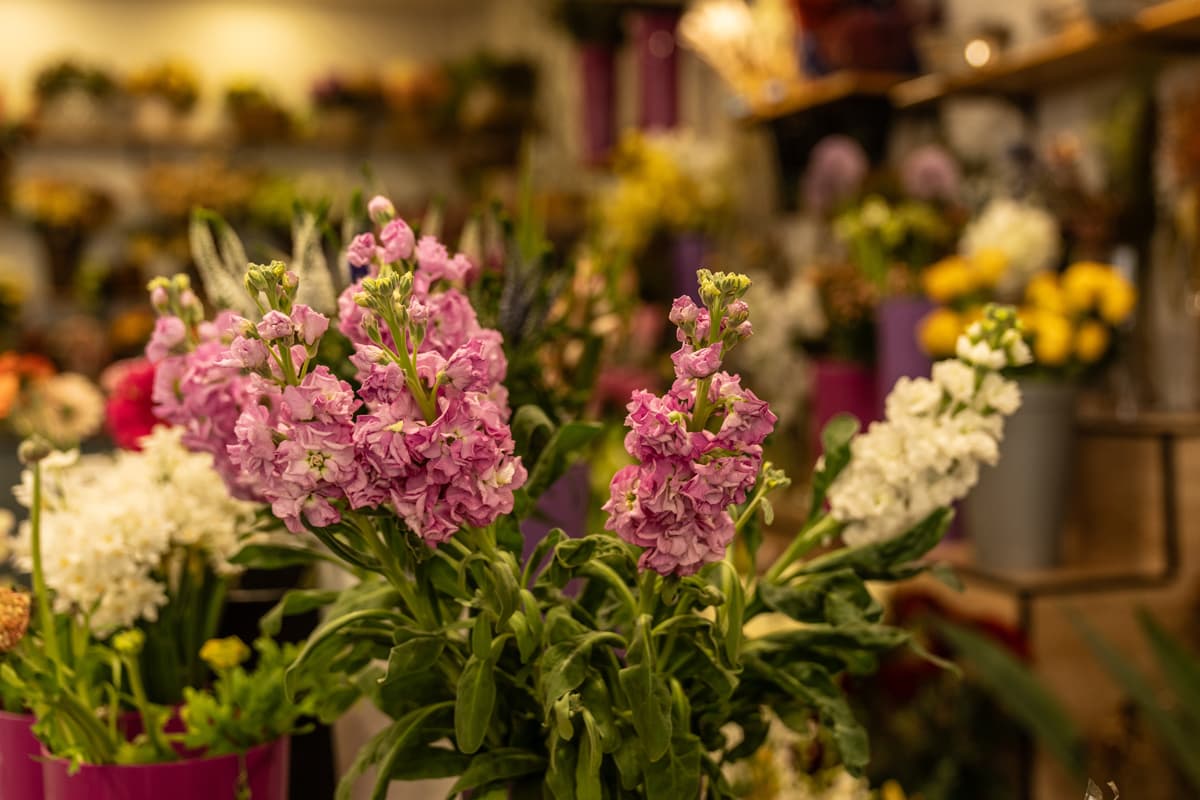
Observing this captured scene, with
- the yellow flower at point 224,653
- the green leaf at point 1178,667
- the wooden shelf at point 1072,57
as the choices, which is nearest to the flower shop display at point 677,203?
the wooden shelf at point 1072,57

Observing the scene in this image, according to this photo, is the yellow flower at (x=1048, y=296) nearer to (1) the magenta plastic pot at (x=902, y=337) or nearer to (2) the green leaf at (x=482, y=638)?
(1) the magenta plastic pot at (x=902, y=337)

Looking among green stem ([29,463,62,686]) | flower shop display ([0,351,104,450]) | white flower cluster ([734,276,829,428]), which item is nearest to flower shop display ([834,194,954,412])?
white flower cluster ([734,276,829,428])

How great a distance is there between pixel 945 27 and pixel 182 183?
124 inches

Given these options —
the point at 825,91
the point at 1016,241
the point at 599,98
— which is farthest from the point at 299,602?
the point at 599,98

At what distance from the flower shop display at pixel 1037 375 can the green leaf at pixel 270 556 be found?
1.27 m

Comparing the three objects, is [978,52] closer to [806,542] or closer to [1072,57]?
[1072,57]

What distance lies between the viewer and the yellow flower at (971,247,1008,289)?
1854 millimetres

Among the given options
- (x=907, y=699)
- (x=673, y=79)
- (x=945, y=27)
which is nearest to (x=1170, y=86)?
(x=945, y=27)

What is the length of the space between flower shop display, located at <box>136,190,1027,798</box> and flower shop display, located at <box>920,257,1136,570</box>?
1147mm

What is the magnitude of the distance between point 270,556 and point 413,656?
0.56ft

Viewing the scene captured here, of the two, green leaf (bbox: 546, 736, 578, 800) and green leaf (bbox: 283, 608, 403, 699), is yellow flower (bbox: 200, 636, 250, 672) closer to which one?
green leaf (bbox: 283, 608, 403, 699)

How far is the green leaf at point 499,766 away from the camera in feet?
2.02

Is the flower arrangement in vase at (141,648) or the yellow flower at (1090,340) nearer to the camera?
the flower arrangement in vase at (141,648)

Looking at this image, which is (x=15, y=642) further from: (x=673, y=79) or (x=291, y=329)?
(x=673, y=79)
